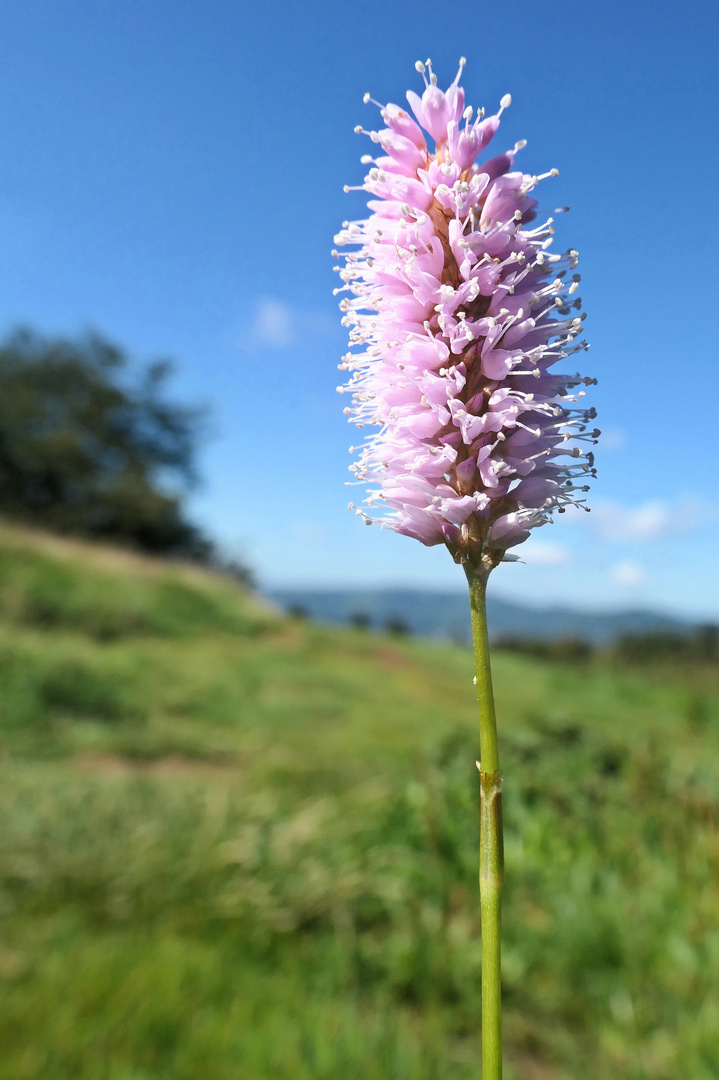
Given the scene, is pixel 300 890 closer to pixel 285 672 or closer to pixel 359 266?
pixel 359 266

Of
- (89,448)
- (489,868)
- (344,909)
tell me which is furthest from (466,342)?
(89,448)

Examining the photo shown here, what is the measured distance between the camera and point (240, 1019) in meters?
3.26

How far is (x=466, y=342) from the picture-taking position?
1.08m

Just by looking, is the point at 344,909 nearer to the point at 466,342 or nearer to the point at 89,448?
the point at 466,342

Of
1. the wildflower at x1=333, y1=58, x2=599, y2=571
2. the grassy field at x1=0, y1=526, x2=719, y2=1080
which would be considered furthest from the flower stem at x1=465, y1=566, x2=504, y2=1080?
the grassy field at x1=0, y1=526, x2=719, y2=1080

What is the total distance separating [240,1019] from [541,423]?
314 cm

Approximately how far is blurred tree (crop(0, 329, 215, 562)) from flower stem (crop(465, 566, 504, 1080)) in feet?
77.5

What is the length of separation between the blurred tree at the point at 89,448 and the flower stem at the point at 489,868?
2363cm

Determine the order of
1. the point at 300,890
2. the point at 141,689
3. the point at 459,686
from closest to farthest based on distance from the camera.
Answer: the point at 300,890
the point at 141,689
the point at 459,686

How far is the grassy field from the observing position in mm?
3088

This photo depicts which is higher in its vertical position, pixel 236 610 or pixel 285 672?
pixel 236 610

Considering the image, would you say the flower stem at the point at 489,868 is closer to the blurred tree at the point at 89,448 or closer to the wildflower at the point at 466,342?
the wildflower at the point at 466,342

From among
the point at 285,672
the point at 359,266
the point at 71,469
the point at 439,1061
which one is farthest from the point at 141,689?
the point at 71,469

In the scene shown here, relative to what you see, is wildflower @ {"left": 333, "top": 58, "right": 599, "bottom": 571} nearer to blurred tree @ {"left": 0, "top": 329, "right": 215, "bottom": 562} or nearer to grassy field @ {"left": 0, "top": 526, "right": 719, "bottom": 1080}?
grassy field @ {"left": 0, "top": 526, "right": 719, "bottom": 1080}
